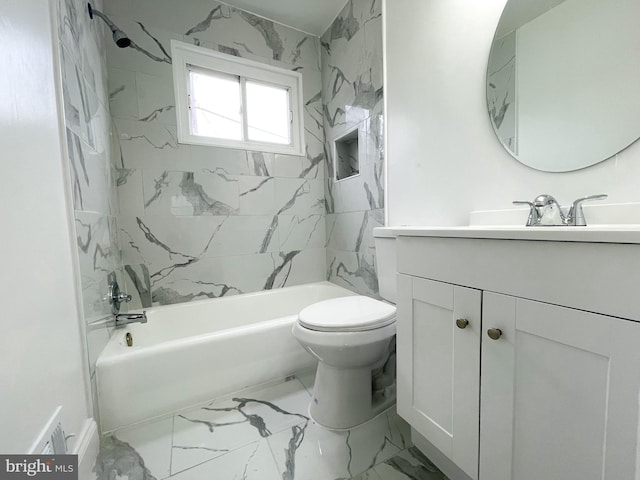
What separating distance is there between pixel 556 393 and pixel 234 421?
122cm

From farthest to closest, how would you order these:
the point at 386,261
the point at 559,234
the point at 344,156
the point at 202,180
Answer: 1. the point at 344,156
2. the point at 202,180
3. the point at 386,261
4. the point at 559,234

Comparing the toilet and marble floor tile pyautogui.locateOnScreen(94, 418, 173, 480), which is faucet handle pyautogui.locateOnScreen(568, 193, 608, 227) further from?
marble floor tile pyautogui.locateOnScreen(94, 418, 173, 480)

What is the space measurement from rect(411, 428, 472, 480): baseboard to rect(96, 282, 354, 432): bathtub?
0.67m

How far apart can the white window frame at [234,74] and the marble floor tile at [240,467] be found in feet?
5.89

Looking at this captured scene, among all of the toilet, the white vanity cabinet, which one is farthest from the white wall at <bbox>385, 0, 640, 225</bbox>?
the white vanity cabinet

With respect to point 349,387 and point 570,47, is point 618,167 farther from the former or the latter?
point 349,387

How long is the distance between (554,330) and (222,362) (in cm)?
130

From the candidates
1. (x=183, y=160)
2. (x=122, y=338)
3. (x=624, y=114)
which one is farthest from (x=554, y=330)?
(x=183, y=160)

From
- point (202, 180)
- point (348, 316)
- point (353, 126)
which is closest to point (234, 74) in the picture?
point (202, 180)

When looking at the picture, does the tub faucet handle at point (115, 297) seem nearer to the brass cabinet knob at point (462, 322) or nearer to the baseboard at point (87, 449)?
the baseboard at point (87, 449)

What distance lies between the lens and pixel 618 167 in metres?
0.81

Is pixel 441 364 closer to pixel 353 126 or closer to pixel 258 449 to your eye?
pixel 258 449

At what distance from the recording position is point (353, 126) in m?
1.89

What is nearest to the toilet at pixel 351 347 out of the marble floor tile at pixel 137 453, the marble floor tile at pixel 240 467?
the marble floor tile at pixel 240 467
